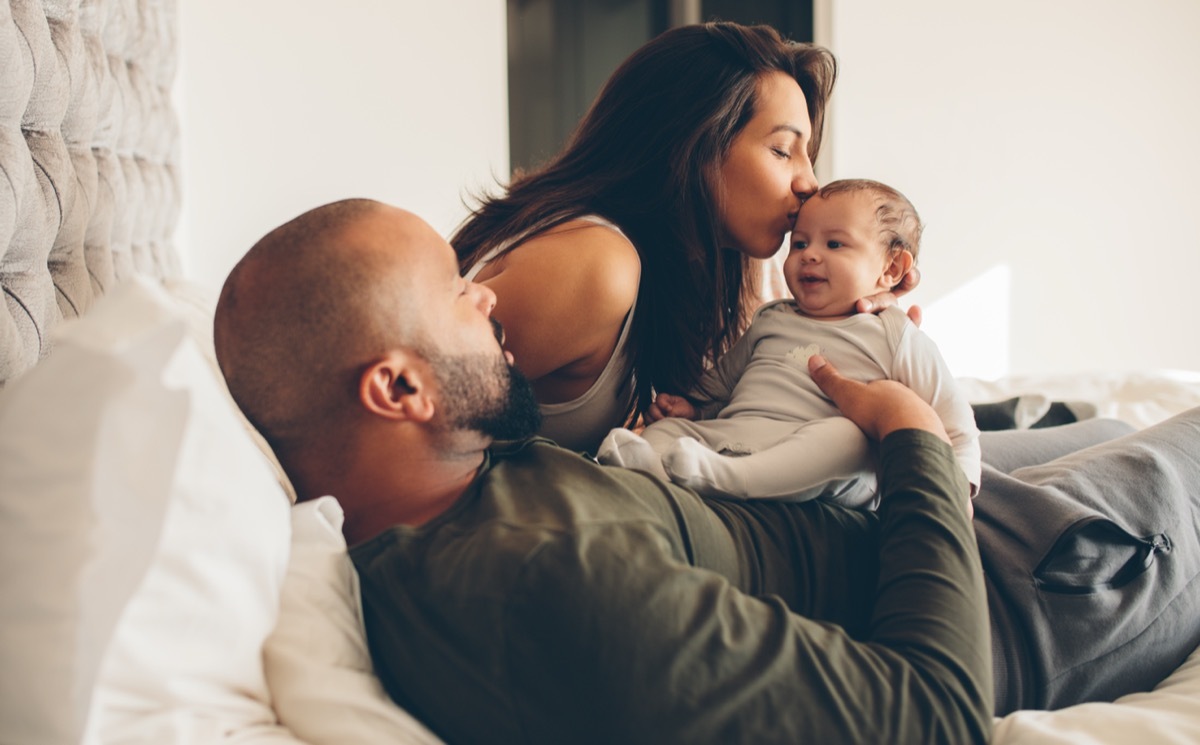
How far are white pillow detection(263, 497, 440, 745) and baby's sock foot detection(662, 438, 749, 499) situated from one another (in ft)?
1.31

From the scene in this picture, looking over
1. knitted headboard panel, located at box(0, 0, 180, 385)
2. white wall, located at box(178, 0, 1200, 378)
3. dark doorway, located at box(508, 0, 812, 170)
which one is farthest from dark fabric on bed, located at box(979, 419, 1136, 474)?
dark doorway, located at box(508, 0, 812, 170)

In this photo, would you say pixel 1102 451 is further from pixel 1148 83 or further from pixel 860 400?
pixel 1148 83

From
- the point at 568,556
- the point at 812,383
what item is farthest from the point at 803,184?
the point at 568,556

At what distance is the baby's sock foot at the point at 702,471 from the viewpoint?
3.85ft

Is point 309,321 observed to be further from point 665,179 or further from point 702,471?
point 665,179

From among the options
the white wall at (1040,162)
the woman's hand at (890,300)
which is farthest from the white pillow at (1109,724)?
the white wall at (1040,162)

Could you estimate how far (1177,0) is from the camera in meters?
4.38

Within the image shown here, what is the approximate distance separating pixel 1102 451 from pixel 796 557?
21.9 inches

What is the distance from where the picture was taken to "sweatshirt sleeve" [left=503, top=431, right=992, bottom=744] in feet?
2.59

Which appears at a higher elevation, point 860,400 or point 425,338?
point 425,338

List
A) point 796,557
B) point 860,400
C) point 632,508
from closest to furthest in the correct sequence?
point 632,508
point 796,557
point 860,400

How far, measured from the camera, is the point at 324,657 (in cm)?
88

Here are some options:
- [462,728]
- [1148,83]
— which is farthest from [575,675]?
[1148,83]

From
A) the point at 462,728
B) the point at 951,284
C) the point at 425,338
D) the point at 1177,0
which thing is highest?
the point at 1177,0
